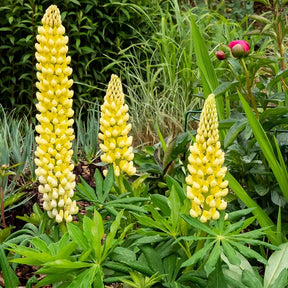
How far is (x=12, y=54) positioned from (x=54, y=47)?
3.67 m

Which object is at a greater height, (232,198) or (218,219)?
(218,219)

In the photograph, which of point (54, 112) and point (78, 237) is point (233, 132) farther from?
point (78, 237)

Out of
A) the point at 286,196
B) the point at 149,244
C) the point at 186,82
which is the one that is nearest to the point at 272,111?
the point at 286,196

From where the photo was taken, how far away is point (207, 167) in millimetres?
1335

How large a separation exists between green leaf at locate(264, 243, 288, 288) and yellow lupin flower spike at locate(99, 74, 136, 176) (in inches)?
25.3

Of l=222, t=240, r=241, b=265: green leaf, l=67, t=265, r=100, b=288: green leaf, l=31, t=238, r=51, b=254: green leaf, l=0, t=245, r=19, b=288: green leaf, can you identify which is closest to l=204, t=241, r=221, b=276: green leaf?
l=222, t=240, r=241, b=265: green leaf

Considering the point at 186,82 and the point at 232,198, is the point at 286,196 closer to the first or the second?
the point at 232,198

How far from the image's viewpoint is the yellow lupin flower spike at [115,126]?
5.31 ft

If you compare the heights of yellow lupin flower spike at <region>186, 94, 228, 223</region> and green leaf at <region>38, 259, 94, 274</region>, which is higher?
yellow lupin flower spike at <region>186, 94, 228, 223</region>

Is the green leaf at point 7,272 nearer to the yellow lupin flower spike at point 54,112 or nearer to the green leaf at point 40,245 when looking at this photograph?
the yellow lupin flower spike at point 54,112

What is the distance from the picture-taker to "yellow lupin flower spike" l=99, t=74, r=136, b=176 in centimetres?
162

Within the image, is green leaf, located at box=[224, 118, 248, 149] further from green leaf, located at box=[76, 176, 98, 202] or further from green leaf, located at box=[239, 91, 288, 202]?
green leaf, located at box=[76, 176, 98, 202]

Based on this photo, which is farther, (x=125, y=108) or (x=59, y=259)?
(x=125, y=108)

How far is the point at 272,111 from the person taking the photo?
222cm
